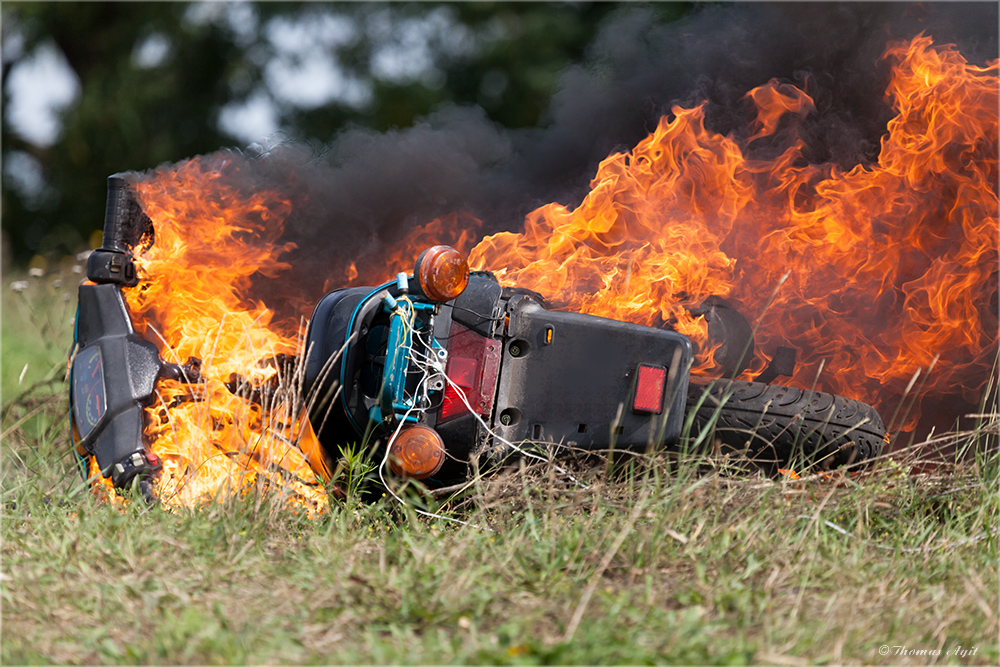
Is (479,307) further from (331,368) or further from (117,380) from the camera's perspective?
(117,380)

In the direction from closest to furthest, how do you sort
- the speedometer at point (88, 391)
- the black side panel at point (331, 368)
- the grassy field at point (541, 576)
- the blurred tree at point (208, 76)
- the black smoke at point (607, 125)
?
the grassy field at point (541, 576)
the black side panel at point (331, 368)
the speedometer at point (88, 391)
the black smoke at point (607, 125)
the blurred tree at point (208, 76)

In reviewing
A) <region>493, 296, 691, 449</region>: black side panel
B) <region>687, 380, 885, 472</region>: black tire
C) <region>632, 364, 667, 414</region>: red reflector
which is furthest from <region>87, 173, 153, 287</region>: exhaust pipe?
<region>687, 380, 885, 472</region>: black tire

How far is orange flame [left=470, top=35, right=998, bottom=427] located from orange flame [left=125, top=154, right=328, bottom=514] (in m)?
1.47

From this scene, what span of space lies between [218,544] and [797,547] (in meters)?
2.12

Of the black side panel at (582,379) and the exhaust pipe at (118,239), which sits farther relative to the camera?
the exhaust pipe at (118,239)

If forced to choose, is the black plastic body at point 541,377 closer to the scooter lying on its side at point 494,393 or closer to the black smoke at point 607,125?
the scooter lying on its side at point 494,393

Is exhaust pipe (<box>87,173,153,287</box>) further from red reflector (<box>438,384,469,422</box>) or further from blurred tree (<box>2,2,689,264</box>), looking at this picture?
blurred tree (<box>2,2,689,264</box>)

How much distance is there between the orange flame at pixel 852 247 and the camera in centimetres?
465

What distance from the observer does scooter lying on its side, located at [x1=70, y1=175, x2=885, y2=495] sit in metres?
3.60

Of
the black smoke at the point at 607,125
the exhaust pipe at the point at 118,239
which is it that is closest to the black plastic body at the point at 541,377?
the exhaust pipe at the point at 118,239

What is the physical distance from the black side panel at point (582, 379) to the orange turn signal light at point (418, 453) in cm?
32

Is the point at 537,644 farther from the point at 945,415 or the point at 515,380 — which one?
the point at 945,415

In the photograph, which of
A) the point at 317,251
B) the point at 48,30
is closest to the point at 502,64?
the point at 48,30

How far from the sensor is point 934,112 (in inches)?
188
